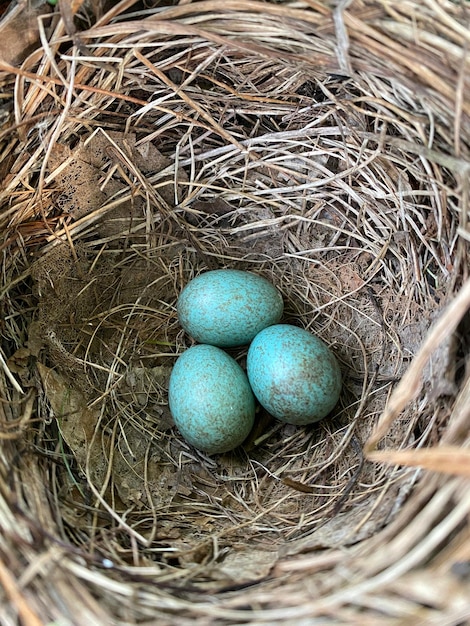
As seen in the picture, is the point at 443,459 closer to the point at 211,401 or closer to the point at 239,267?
the point at 211,401

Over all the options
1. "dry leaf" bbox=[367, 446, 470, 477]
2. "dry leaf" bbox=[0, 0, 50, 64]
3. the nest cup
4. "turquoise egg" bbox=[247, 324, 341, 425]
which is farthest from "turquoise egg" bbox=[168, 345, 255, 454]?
"dry leaf" bbox=[0, 0, 50, 64]

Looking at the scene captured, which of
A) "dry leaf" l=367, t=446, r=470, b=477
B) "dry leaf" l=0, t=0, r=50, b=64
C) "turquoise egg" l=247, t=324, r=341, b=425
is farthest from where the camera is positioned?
"turquoise egg" l=247, t=324, r=341, b=425

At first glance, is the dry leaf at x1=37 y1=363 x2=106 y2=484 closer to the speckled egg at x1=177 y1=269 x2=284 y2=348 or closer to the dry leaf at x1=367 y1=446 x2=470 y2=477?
the speckled egg at x1=177 y1=269 x2=284 y2=348

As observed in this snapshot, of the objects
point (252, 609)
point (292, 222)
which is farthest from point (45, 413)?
point (292, 222)

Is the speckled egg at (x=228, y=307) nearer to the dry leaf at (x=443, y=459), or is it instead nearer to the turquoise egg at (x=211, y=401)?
the turquoise egg at (x=211, y=401)

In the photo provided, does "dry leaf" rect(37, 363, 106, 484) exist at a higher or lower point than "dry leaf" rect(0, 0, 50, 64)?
lower

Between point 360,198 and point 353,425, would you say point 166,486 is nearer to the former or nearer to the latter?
point 353,425

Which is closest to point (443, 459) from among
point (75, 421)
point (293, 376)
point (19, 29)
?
point (293, 376)
